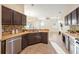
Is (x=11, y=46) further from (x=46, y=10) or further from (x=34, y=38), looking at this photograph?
(x=46, y=10)

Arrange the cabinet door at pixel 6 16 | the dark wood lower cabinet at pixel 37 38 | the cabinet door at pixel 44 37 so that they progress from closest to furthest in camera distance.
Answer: the cabinet door at pixel 6 16, the dark wood lower cabinet at pixel 37 38, the cabinet door at pixel 44 37

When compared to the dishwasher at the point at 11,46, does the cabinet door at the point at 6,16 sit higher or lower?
higher

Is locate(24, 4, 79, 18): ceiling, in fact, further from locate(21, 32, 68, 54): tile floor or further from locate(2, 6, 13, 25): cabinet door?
locate(2, 6, 13, 25): cabinet door

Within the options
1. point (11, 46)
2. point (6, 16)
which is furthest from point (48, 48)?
point (6, 16)

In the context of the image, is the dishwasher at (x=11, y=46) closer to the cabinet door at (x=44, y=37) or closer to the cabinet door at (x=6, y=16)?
the cabinet door at (x=6, y=16)

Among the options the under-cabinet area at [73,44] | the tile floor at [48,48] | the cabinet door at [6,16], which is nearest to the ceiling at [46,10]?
the tile floor at [48,48]

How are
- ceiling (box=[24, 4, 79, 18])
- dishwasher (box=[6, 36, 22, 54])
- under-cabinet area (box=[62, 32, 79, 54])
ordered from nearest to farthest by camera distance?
under-cabinet area (box=[62, 32, 79, 54]) < dishwasher (box=[6, 36, 22, 54]) < ceiling (box=[24, 4, 79, 18])

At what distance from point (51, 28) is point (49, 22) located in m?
0.40

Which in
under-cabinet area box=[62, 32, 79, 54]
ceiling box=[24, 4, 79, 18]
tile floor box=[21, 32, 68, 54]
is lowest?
tile floor box=[21, 32, 68, 54]

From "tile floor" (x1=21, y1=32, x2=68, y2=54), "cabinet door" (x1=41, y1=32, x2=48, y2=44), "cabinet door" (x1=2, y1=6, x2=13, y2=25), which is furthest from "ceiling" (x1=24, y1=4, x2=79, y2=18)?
"cabinet door" (x1=2, y1=6, x2=13, y2=25)

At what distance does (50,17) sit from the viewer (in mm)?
7664

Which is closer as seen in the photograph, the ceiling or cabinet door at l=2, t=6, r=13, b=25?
cabinet door at l=2, t=6, r=13, b=25
